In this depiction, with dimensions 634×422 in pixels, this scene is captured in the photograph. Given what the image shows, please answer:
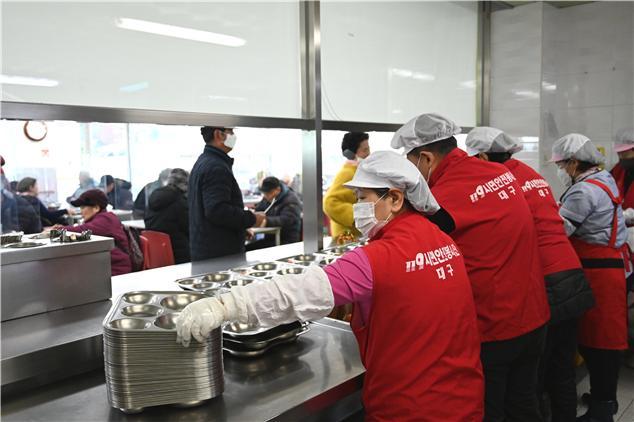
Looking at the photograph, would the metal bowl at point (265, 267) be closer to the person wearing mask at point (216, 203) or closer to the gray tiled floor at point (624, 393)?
the person wearing mask at point (216, 203)

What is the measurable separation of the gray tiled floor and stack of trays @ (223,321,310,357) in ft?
7.31

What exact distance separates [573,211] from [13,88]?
2.59 meters

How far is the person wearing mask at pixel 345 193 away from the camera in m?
3.16

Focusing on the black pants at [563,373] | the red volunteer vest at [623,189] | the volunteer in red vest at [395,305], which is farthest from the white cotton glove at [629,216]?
the volunteer in red vest at [395,305]

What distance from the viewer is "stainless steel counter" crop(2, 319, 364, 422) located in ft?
4.26

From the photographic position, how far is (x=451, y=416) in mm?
1358

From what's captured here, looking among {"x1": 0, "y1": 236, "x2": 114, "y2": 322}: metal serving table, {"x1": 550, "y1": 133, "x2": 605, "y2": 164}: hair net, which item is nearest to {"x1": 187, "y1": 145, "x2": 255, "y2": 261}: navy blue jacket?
{"x1": 0, "y1": 236, "x2": 114, "y2": 322}: metal serving table

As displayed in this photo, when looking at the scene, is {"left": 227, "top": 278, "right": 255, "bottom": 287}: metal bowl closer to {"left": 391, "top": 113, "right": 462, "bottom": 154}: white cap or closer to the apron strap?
{"left": 391, "top": 113, "right": 462, "bottom": 154}: white cap

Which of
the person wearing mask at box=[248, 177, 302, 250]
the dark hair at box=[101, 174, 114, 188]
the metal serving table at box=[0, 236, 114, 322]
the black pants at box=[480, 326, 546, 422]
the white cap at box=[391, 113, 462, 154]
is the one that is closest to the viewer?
the metal serving table at box=[0, 236, 114, 322]

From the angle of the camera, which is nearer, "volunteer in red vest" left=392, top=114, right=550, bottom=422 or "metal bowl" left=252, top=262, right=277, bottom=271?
"volunteer in red vest" left=392, top=114, right=550, bottom=422

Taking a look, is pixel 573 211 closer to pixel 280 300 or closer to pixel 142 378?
pixel 280 300

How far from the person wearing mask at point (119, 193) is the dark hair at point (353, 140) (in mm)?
2997

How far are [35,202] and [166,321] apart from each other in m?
4.07

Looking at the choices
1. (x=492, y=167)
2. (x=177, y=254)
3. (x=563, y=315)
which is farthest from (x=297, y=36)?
(x=563, y=315)
